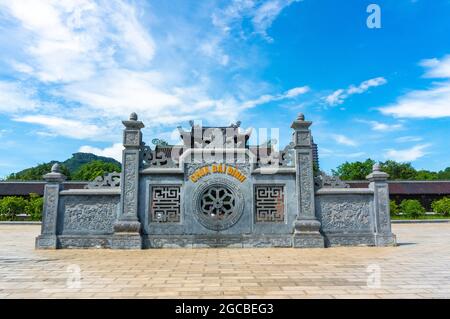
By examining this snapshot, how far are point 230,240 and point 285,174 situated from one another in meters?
2.16

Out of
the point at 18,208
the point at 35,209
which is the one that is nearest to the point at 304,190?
the point at 35,209

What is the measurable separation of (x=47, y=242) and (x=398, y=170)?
134 ft

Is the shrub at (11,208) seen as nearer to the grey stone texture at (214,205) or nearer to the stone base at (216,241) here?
the grey stone texture at (214,205)

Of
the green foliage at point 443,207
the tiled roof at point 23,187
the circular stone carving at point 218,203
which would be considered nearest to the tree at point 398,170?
the green foliage at point 443,207

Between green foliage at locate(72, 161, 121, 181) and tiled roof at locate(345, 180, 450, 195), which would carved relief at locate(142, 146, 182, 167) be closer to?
tiled roof at locate(345, 180, 450, 195)

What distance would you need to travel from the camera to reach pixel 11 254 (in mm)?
6828

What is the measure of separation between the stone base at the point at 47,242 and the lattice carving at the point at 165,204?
233cm

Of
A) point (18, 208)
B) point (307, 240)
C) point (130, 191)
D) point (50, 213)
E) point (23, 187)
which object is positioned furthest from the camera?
point (23, 187)

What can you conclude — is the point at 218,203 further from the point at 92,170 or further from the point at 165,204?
the point at 92,170

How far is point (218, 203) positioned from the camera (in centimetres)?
812

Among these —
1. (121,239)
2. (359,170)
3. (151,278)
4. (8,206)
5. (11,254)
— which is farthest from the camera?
(359,170)

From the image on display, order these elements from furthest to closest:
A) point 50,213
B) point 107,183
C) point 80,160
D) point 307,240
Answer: point 80,160 < point 107,183 < point 50,213 < point 307,240
